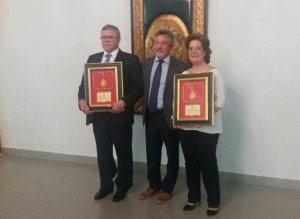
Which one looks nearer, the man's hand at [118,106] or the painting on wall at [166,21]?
the man's hand at [118,106]

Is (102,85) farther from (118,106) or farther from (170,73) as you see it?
(170,73)

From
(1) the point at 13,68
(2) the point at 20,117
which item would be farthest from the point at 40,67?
(2) the point at 20,117

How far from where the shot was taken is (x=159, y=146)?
3.06 m

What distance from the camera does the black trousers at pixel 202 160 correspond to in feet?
8.65

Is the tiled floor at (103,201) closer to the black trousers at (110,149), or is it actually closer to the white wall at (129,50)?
→ the black trousers at (110,149)

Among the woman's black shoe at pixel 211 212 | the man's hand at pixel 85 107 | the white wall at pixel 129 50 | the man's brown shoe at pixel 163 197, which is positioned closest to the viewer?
the woman's black shoe at pixel 211 212

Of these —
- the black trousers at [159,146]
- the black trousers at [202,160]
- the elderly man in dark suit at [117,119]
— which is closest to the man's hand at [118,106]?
the elderly man in dark suit at [117,119]

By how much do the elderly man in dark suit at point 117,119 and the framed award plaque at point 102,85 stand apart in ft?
0.19

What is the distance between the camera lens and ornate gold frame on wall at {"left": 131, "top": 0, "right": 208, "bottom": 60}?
3275 millimetres

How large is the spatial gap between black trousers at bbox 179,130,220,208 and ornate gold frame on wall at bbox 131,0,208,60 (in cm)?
105

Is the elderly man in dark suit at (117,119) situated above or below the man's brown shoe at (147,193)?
above

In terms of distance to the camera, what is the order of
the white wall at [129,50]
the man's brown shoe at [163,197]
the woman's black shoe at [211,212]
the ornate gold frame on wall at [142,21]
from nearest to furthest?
the woman's black shoe at [211,212] < the man's brown shoe at [163,197] < the white wall at [129,50] < the ornate gold frame on wall at [142,21]

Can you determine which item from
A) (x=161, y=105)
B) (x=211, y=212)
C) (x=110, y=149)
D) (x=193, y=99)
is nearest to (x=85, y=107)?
(x=110, y=149)

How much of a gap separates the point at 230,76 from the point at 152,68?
0.81 metres
